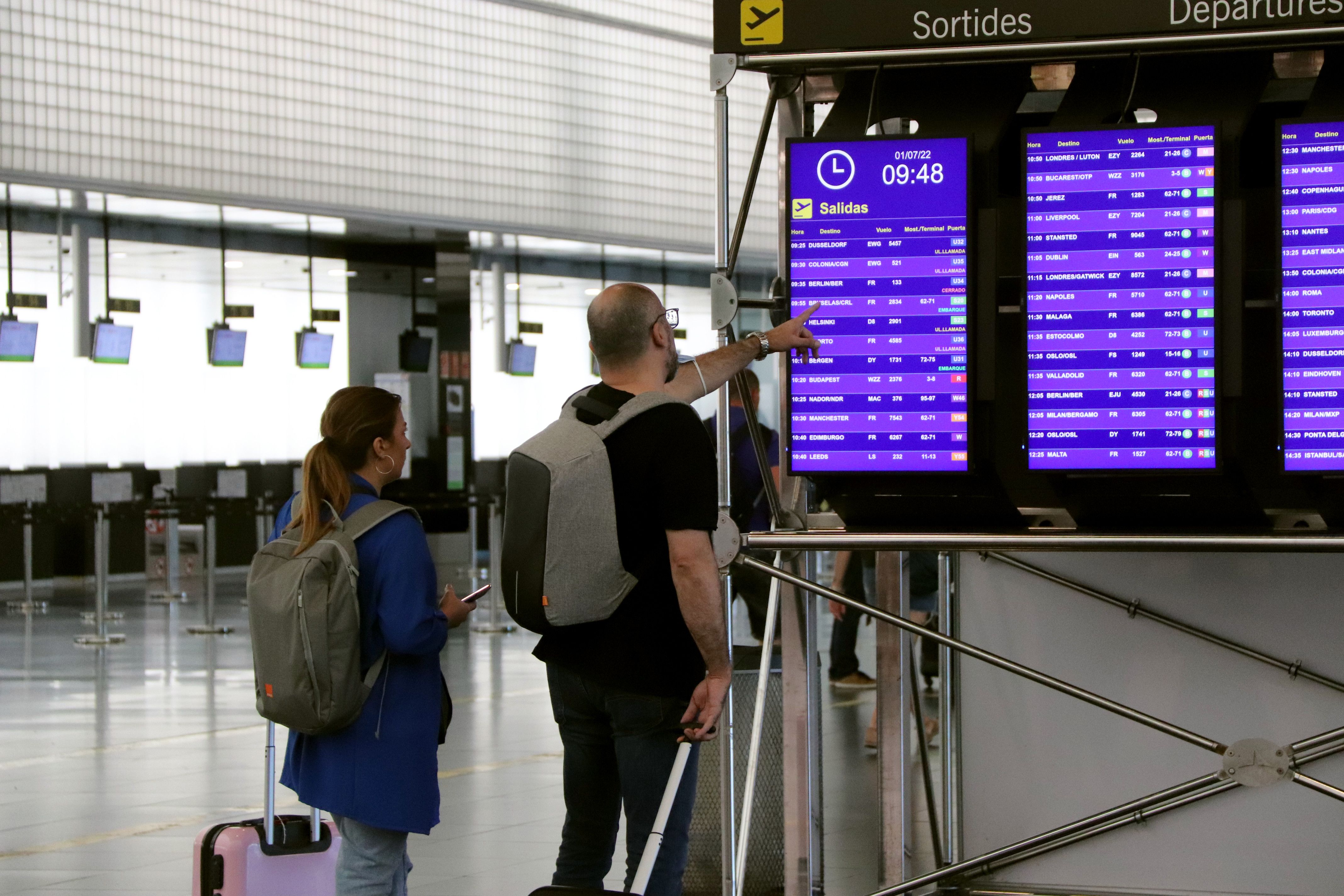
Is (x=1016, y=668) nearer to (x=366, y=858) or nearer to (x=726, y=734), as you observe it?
(x=726, y=734)

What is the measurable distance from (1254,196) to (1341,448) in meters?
0.67

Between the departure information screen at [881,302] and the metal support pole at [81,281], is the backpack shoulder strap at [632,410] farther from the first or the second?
the metal support pole at [81,281]

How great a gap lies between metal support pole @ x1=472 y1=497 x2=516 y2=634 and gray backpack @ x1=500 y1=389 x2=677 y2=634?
10167 mm

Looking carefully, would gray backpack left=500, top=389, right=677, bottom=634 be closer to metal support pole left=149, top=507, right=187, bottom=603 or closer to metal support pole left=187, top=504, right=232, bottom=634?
metal support pole left=187, top=504, right=232, bottom=634

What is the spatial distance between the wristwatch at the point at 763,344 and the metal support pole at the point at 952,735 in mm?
1225

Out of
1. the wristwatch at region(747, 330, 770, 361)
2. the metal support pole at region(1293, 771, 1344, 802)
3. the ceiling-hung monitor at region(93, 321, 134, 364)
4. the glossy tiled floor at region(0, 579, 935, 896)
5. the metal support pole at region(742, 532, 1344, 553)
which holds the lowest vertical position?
the glossy tiled floor at region(0, 579, 935, 896)

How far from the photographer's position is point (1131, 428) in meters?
3.78

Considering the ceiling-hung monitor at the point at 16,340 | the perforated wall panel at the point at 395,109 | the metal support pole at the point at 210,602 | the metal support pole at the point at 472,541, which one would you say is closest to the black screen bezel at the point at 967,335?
the perforated wall panel at the point at 395,109

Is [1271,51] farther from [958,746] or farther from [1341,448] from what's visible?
[958,746]

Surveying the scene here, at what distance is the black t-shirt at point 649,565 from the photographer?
11.1 ft

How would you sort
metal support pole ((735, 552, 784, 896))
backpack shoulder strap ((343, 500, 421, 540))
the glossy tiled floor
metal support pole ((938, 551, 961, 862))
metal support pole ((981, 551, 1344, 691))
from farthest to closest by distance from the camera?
the glossy tiled floor → metal support pole ((938, 551, 961, 862)) → metal support pole ((981, 551, 1344, 691)) → metal support pole ((735, 552, 784, 896)) → backpack shoulder strap ((343, 500, 421, 540))

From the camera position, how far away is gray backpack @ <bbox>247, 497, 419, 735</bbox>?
3.48 metres

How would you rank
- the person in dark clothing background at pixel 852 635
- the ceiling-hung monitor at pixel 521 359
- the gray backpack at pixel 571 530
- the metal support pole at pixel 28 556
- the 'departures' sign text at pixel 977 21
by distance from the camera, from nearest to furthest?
the gray backpack at pixel 571 530
the 'departures' sign text at pixel 977 21
the person in dark clothing background at pixel 852 635
the metal support pole at pixel 28 556
the ceiling-hung monitor at pixel 521 359

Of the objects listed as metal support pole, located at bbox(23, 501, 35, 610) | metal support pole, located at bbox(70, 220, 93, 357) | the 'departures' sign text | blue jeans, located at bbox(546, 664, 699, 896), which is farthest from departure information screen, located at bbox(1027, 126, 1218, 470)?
metal support pole, located at bbox(70, 220, 93, 357)
